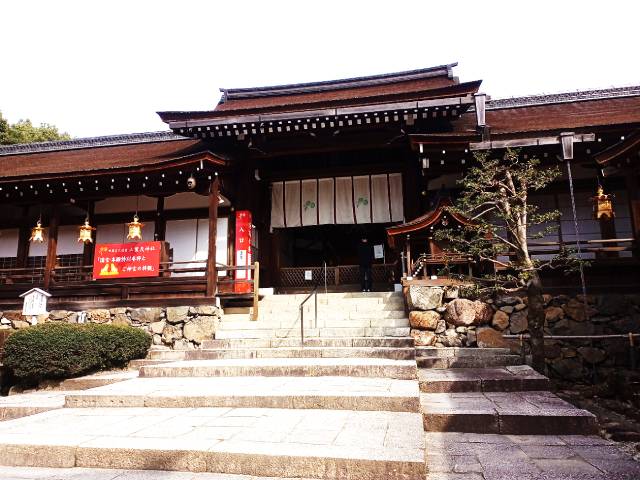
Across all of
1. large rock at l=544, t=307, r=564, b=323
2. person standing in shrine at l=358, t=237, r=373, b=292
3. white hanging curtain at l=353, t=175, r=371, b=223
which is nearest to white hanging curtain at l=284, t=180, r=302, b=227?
white hanging curtain at l=353, t=175, r=371, b=223

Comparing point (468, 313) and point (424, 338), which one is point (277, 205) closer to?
point (424, 338)

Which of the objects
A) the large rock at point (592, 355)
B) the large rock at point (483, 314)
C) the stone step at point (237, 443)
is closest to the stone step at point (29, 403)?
the stone step at point (237, 443)

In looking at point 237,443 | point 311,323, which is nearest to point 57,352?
point 311,323

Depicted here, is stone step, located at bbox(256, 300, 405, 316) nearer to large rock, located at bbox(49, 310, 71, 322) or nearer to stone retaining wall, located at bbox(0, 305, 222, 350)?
stone retaining wall, located at bbox(0, 305, 222, 350)

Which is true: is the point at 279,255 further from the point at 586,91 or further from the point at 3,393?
the point at 586,91

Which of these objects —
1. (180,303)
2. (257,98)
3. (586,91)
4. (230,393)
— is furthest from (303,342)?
(586,91)

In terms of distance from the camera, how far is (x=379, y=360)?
6652 millimetres

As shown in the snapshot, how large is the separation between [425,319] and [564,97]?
10.9m

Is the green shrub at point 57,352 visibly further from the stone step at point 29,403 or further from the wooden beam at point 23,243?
the wooden beam at point 23,243

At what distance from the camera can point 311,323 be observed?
9.21m

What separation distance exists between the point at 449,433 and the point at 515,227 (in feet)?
13.3

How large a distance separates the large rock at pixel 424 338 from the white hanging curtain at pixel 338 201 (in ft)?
14.3

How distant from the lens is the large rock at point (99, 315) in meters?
10.3

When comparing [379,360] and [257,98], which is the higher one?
[257,98]
